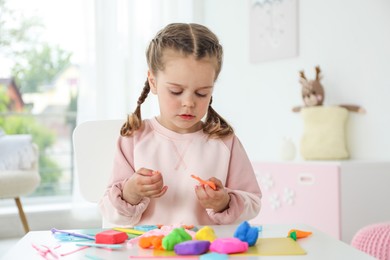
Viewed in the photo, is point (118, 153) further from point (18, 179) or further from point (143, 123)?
point (18, 179)

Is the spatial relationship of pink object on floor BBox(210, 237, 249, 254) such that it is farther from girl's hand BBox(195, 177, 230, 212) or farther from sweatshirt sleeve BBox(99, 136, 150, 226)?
sweatshirt sleeve BBox(99, 136, 150, 226)

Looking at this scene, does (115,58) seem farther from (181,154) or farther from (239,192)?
(239,192)

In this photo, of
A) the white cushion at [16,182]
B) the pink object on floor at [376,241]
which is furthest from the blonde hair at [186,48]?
the white cushion at [16,182]

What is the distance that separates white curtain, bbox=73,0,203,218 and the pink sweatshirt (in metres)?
2.53

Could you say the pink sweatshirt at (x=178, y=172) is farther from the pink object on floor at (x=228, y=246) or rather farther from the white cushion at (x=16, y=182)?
the white cushion at (x=16, y=182)

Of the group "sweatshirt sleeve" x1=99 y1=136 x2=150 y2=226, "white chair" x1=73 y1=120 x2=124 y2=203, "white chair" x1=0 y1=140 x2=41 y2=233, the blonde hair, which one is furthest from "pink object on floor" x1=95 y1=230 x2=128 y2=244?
"white chair" x1=0 y1=140 x2=41 y2=233

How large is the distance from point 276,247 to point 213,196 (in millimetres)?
262

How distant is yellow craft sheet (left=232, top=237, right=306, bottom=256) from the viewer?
718mm

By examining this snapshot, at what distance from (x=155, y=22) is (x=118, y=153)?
274 centimetres

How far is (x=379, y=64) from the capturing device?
8.11 ft

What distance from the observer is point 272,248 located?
29.3 inches

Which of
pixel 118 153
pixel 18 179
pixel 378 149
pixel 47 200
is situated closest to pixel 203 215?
pixel 118 153

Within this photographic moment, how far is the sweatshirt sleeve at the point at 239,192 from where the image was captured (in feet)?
3.57

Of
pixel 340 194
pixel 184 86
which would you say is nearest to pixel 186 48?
pixel 184 86
